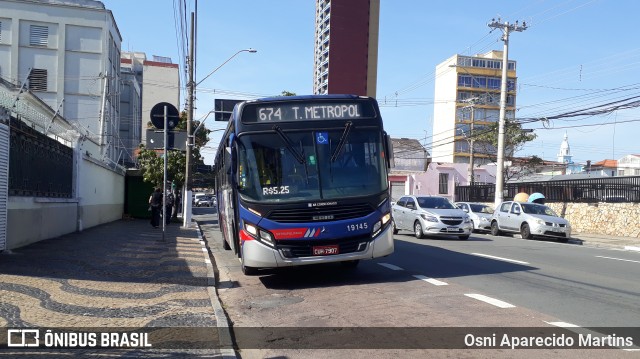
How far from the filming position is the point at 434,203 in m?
21.0

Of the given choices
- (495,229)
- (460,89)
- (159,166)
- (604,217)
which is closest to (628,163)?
(460,89)

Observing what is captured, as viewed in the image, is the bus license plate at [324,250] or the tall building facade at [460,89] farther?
the tall building facade at [460,89]

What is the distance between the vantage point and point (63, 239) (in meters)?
15.5

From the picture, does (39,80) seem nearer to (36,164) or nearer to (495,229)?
(36,164)

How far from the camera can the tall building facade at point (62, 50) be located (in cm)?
4031

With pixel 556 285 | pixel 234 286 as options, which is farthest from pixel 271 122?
pixel 556 285

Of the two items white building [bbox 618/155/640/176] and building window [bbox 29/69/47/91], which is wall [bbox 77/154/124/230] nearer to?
building window [bbox 29/69/47/91]

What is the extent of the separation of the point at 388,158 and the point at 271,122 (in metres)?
2.14

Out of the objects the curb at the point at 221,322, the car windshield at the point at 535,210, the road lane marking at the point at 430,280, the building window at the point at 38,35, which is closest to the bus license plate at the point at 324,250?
the curb at the point at 221,322

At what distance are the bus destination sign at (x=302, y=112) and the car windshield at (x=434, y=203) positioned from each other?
11493mm

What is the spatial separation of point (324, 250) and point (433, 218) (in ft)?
35.9

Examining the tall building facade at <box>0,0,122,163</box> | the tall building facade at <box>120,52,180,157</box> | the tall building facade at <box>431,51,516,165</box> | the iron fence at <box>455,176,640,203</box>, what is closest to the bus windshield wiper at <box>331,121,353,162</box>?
the iron fence at <box>455,176,640,203</box>

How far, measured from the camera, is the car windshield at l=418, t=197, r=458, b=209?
20688mm

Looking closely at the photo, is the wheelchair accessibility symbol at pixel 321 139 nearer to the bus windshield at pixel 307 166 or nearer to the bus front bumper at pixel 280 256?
the bus windshield at pixel 307 166
